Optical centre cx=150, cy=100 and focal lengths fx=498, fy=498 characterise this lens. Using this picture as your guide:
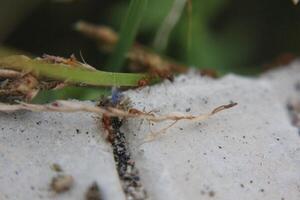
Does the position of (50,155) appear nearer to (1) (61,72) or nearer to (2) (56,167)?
(2) (56,167)

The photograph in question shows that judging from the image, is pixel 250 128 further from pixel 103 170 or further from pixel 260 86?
pixel 103 170

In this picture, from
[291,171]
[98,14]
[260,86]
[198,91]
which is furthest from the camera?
[98,14]

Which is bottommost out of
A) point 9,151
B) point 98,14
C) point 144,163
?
point 98,14

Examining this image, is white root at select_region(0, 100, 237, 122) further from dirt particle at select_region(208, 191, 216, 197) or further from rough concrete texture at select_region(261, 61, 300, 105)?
rough concrete texture at select_region(261, 61, 300, 105)

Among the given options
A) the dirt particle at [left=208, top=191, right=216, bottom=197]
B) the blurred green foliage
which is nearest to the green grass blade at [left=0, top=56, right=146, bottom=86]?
the dirt particle at [left=208, top=191, right=216, bottom=197]

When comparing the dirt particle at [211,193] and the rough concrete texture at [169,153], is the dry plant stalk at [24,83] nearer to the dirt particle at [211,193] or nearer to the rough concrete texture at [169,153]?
the rough concrete texture at [169,153]

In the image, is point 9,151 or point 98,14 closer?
point 9,151

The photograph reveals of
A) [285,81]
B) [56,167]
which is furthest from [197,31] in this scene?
[56,167]

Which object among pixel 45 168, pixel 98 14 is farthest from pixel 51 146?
pixel 98 14
